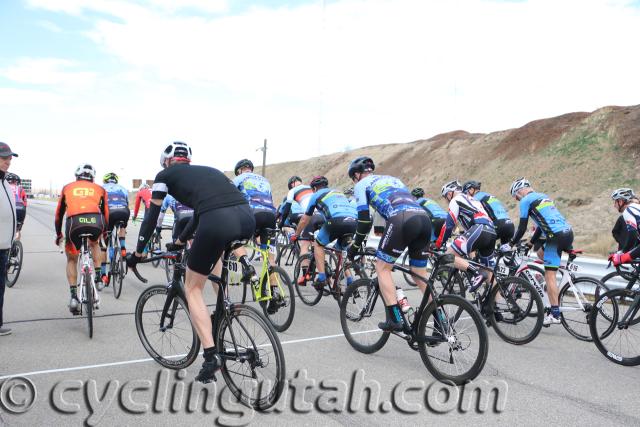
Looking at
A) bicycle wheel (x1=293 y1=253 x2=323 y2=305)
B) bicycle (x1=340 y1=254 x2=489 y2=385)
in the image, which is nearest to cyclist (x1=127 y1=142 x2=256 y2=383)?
bicycle (x1=340 y1=254 x2=489 y2=385)

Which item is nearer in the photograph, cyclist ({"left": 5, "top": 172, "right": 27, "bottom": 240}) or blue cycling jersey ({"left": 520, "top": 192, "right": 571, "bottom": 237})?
blue cycling jersey ({"left": 520, "top": 192, "right": 571, "bottom": 237})

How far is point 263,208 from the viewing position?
7.77m

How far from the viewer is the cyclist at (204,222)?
4.16 meters

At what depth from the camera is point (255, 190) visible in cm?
789

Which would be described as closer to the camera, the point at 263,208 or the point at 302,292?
the point at 263,208

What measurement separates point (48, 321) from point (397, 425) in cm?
525

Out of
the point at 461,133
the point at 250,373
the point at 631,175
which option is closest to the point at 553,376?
the point at 250,373

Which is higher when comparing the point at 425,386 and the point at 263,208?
the point at 263,208

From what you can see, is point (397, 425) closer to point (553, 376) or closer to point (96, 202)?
point (553, 376)

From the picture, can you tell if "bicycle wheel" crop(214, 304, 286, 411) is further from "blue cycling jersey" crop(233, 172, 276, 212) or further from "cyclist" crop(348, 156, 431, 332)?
"blue cycling jersey" crop(233, 172, 276, 212)

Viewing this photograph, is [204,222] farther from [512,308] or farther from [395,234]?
[512,308]

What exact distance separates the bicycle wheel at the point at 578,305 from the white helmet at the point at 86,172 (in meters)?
Answer: 6.66

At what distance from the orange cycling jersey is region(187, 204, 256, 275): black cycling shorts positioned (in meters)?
3.33

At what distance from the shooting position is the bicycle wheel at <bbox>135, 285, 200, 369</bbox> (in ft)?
16.6
